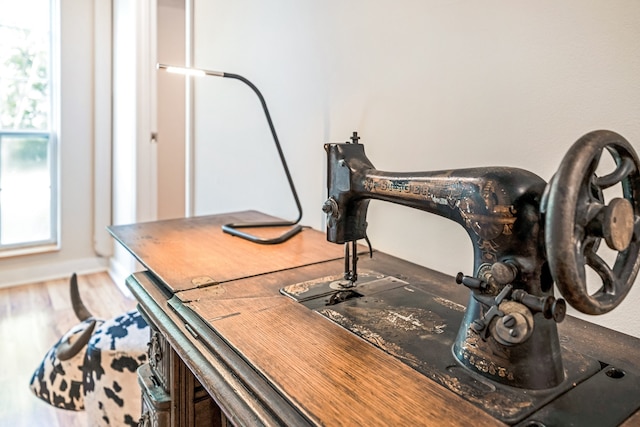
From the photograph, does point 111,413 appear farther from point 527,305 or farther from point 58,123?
point 58,123

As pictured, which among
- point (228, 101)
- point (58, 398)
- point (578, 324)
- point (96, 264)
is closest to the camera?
point (578, 324)

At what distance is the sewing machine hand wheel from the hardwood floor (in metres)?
1.94

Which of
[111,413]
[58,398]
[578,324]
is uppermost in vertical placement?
[578,324]

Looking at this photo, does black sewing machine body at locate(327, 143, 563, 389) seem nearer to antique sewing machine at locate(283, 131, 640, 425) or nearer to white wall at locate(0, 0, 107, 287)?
antique sewing machine at locate(283, 131, 640, 425)

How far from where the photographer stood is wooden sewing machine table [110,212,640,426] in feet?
1.73

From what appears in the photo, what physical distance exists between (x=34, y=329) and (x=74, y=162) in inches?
50.4

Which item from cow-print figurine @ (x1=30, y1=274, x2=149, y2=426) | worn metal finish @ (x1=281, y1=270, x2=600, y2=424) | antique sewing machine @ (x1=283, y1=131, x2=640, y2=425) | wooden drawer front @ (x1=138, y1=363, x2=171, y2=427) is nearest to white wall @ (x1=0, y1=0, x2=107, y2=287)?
cow-print figurine @ (x1=30, y1=274, x2=149, y2=426)

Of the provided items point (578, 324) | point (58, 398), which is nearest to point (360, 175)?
point (578, 324)

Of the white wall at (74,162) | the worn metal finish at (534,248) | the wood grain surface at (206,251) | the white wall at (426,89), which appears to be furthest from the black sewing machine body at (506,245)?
the white wall at (74,162)

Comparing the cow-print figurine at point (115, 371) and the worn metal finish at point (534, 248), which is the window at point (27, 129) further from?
the worn metal finish at point (534, 248)

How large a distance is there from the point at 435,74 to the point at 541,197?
569mm

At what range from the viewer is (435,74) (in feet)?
3.42

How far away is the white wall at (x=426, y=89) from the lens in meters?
0.78

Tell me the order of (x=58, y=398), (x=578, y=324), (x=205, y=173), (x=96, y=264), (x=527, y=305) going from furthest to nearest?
(x=96, y=264), (x=205, y=173), (x=58, y=398), (x=578, y=324), (x=527, y=305)
